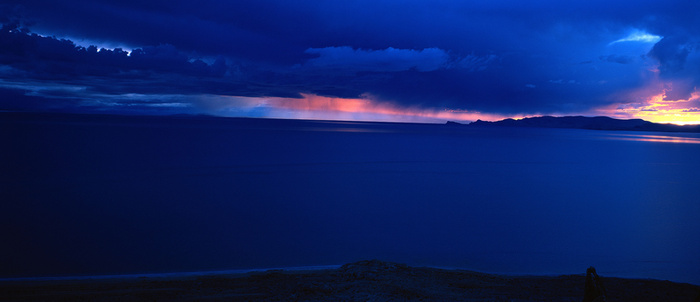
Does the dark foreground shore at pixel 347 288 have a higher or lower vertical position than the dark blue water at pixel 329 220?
higher

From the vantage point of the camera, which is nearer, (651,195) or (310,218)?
(310,218)

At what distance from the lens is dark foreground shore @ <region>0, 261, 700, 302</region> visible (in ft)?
25.8

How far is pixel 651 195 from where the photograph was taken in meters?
27.9

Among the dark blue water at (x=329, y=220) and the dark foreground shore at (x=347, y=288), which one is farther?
the dark blue water at (x=329, y=220)

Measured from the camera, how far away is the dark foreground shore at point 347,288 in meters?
7.88

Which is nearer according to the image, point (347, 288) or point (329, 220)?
point (347, 288)

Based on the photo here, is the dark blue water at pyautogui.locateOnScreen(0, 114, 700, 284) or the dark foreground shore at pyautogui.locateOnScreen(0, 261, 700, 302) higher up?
the dark foreground shore at pyautogui.locateOnScreen(0, 261, 700, 302)

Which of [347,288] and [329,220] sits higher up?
[347,288]

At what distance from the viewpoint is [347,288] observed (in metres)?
8.29

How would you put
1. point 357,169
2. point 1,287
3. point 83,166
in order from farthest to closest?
1. point 357,169
2. point 83,166
3. point 1,287

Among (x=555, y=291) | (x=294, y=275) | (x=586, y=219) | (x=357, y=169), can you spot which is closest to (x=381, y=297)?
(x=294, y=275)

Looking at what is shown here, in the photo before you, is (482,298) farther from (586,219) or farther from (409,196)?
(409,196)

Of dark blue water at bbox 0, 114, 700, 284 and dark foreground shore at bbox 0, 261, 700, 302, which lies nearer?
dark foreground shore at bbox 0, 261, 700, 302

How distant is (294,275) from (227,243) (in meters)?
5.74
